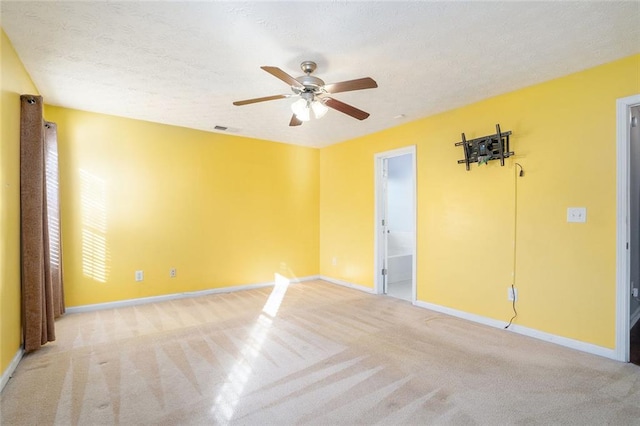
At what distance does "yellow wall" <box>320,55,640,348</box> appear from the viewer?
8.17 feet

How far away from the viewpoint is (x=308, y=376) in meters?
2.16

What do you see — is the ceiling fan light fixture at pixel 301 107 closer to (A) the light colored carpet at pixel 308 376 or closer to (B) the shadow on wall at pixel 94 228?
(A) the light colored carpet at pixel 308 376

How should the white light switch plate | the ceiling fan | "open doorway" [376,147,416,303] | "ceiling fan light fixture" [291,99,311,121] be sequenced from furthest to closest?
"open doorway" [376,147,416,303]
the white light switch plate
"ceiling fan light fixture" [291,99,311,121]
the ceiling fan

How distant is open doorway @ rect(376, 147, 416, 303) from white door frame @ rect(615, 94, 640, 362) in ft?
6.27

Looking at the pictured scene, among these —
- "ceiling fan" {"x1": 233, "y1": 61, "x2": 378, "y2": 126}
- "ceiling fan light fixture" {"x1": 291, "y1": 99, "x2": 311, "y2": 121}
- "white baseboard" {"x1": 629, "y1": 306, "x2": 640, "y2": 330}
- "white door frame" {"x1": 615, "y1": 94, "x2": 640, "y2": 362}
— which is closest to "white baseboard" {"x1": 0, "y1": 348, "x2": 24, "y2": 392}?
"ceiling fan" {"x1": 233, "y1": 61, "x2": 378, "y2": 126}

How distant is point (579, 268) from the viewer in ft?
8.55

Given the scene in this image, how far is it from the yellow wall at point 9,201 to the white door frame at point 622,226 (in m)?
4.52

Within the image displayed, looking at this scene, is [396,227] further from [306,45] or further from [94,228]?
[94,228]

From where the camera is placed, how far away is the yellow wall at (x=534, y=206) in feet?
8.17

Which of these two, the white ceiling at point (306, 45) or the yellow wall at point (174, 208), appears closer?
the white ceiling at point (306, 45)

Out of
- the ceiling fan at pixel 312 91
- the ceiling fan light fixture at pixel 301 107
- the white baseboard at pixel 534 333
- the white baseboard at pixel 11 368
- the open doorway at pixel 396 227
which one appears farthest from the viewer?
the open doorway at pixel 396 227

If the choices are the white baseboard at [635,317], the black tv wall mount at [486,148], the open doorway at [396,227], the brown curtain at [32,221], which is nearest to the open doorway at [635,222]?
the white baseboard at [635,317]

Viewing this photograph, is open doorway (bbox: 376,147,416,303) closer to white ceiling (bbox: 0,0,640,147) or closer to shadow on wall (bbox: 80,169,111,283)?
white ceiling (bbox: 0,0,640,147)

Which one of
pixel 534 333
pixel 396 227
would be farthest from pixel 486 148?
pixel 396 227
